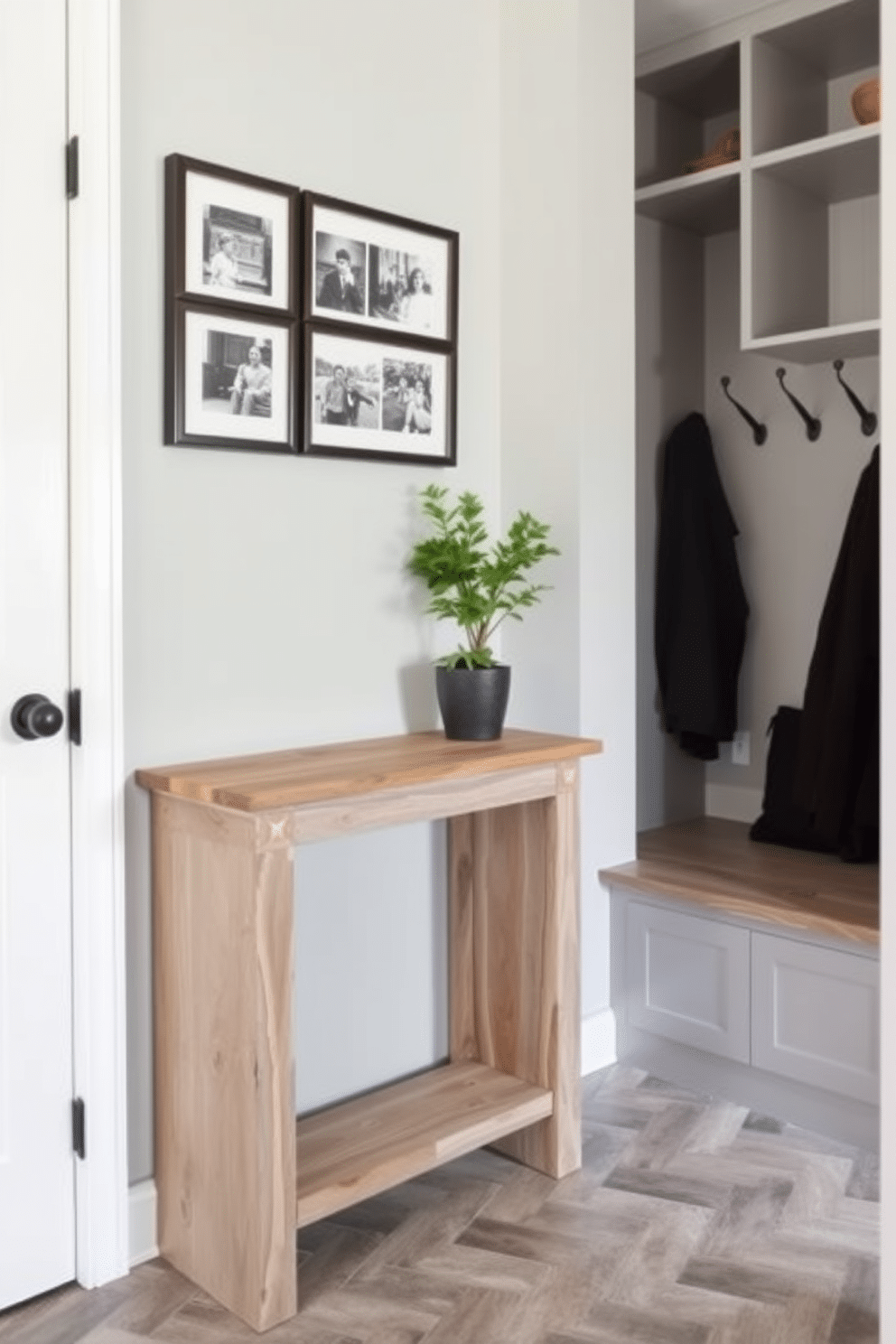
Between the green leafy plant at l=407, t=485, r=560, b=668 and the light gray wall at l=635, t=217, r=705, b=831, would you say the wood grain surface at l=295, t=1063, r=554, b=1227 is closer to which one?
the green leafy plant at l=407, t=485, r=560, b=668

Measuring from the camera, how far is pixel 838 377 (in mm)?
3271

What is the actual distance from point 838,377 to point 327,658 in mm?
1685

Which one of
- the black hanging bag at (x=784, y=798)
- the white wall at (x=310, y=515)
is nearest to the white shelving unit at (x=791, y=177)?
the white wall at (x=310, y=515)

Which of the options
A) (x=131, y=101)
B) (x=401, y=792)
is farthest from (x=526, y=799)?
(x=131, y=101)

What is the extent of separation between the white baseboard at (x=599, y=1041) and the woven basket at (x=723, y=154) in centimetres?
215

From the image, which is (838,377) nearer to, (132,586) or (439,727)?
(439,727)

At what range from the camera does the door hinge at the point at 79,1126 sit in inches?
81.1

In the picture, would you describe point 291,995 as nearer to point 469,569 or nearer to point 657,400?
point 469,569

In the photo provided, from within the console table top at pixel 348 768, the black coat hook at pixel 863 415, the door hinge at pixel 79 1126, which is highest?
the black coat hook at pixel 863 415

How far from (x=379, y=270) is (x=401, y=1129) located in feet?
5.52

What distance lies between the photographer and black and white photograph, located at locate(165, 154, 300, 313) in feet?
7.04

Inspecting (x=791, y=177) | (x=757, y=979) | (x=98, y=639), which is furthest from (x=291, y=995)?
(x=791, y=177)

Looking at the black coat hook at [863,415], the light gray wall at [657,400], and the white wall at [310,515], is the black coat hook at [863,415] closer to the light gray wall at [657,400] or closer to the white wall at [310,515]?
the light gray wall at [657,400]

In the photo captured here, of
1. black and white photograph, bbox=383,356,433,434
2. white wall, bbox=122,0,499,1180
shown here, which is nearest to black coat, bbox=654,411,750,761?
white wall, bbox=122,0,499,1180
